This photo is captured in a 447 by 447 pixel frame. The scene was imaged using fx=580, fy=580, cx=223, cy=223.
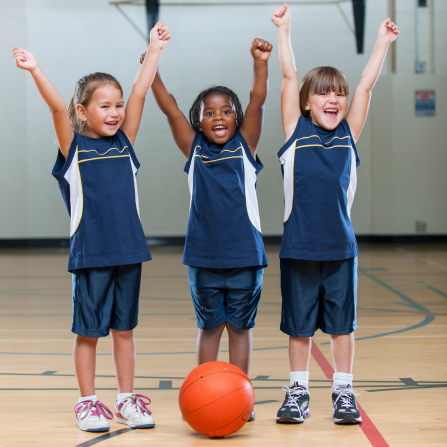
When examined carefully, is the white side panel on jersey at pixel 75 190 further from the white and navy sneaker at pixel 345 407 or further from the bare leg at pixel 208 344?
the white and navy sneaker at pixel 345 407

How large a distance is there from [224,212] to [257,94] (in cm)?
45

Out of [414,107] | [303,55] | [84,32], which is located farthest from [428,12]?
[84,32]

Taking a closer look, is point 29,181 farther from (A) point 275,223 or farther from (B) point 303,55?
(B) point 303,55

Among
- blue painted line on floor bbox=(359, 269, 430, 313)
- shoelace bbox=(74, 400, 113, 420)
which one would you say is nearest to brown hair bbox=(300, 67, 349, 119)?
shoelace bbox=(74, 400, 113, 420)

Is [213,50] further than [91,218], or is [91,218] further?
[213,50]

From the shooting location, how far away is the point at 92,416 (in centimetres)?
195

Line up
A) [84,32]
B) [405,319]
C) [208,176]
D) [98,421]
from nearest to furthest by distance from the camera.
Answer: [98,421] → [208,176] → [405,319] → [84,32]

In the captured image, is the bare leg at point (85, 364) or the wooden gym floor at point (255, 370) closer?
the wooden gym floor at point (255, 370)

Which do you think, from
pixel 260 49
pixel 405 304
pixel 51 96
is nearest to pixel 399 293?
pixel 405 304

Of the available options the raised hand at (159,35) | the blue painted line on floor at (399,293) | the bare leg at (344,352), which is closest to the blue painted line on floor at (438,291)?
the blue painted line on floor at (399,293)

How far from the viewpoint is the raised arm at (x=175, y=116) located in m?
2.19

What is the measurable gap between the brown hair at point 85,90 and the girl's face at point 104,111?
2 centimetres

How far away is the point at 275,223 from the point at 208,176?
270 inches

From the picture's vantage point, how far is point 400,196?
8945mm
